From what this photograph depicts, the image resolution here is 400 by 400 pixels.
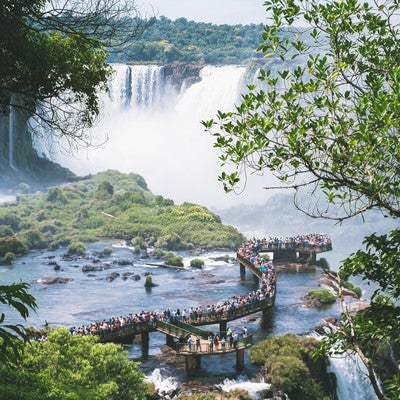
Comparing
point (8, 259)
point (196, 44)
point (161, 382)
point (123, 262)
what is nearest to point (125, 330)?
point (161, 382)

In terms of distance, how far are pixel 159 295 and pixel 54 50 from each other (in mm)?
33011

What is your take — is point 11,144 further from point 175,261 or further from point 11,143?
point 175,261

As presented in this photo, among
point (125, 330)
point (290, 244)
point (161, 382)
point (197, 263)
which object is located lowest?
point (197, 263)

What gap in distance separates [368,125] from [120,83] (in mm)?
89640

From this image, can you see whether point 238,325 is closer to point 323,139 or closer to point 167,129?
point 323,139

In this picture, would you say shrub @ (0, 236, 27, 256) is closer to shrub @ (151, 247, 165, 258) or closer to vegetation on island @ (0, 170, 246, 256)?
vegetation on island @ (0, 170, 246, 256)

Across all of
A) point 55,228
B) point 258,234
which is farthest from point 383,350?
point 258,234

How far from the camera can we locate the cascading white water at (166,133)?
95.5 meters

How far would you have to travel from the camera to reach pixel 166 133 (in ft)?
351

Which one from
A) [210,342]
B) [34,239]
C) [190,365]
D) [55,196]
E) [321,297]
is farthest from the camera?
[55,196]

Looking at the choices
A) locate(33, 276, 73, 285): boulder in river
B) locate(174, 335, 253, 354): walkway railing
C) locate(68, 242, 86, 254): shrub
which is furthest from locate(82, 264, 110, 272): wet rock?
locate(174, 335, 253, 354): walkway railing

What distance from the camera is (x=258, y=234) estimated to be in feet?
295

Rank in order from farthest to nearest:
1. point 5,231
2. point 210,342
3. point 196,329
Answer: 1. point 5,231
2. point 196,329
3. point 210,342

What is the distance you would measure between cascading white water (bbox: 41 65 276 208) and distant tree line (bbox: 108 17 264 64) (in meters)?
18.4
